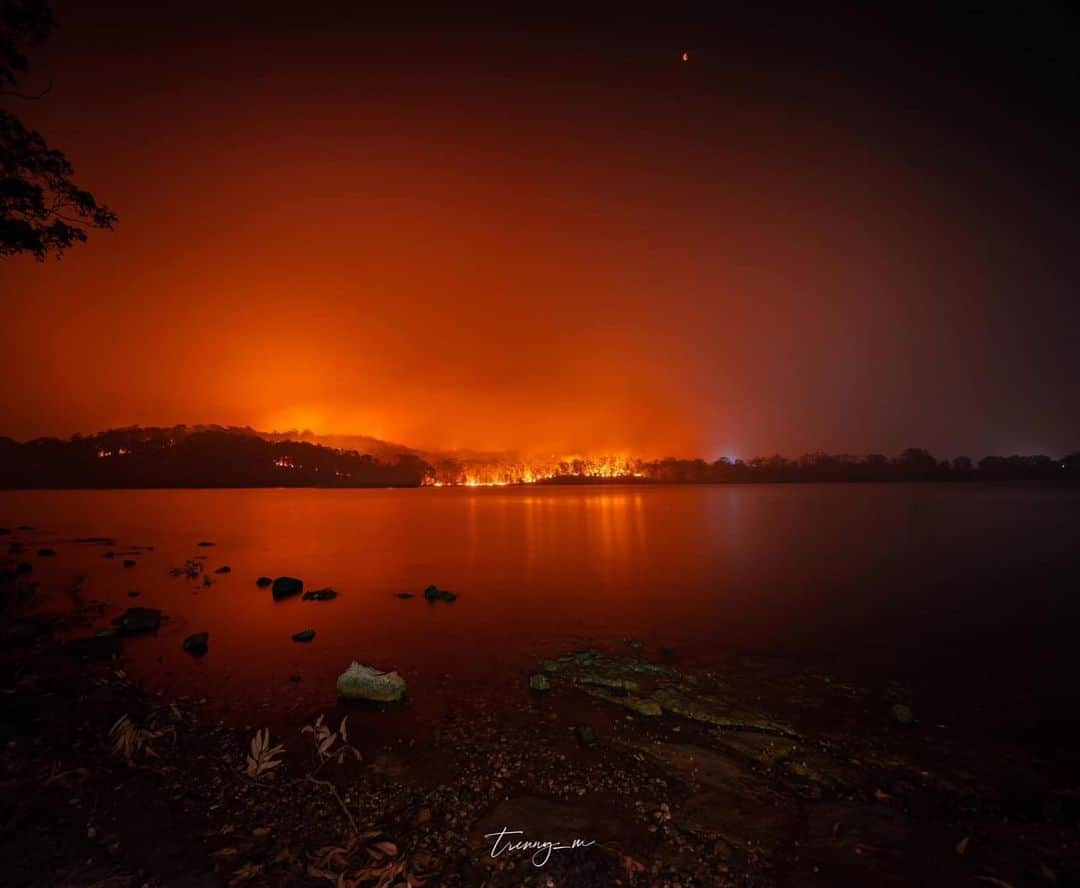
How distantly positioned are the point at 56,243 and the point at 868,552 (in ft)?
170

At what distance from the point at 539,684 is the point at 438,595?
38.7ft

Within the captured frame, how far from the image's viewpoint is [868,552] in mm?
39250

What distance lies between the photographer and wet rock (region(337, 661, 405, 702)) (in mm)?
11555

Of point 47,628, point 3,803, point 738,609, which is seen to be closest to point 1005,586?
point 738,609

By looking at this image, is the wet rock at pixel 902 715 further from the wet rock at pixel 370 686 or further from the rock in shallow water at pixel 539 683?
the wet rock at pixel 370 686

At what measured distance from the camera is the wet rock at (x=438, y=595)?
75.3ft

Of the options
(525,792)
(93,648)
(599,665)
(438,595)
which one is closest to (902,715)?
(599,665)

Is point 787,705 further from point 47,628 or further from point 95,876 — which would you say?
point 47,628

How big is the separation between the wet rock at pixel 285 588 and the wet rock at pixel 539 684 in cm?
1528

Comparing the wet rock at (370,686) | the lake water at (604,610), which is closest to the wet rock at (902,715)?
the lake water at (604,610)

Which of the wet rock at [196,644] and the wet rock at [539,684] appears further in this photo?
the wet rock at [196,644]

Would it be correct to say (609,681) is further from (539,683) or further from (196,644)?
(196,644)

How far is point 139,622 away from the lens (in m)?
16.9

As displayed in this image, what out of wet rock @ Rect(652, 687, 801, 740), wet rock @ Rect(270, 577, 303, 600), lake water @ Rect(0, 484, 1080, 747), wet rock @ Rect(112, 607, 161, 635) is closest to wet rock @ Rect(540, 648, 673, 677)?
lake water @ Rect(0, 484, 1080, 747)
